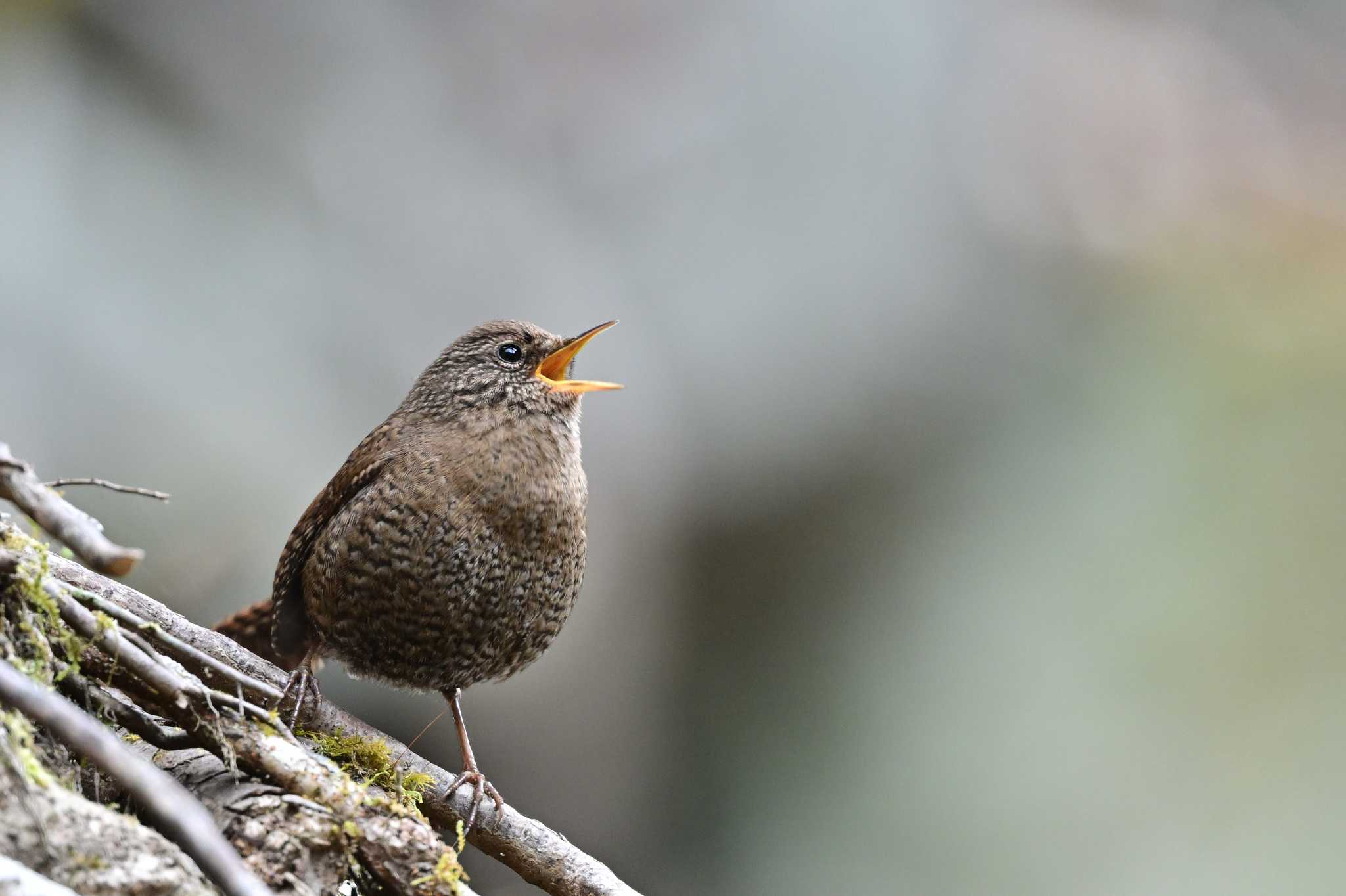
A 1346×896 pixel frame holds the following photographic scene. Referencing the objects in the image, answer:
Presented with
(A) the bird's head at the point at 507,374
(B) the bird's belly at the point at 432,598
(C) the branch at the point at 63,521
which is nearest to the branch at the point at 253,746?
(C) the branch at the point at 63,521

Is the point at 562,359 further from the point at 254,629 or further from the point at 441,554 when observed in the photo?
the point at 254,629

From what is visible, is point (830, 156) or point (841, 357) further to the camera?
point (830, 156)

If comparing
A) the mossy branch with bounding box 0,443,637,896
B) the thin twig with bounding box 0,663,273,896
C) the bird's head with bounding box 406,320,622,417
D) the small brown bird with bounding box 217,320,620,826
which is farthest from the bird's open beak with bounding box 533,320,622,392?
the thin twig with bounding box 0,663,273,896

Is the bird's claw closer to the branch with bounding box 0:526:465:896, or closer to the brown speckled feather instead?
the brown speckled feather

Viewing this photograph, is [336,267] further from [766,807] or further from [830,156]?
[766,807]

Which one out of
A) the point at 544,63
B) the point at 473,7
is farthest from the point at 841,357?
the point at 473,7
